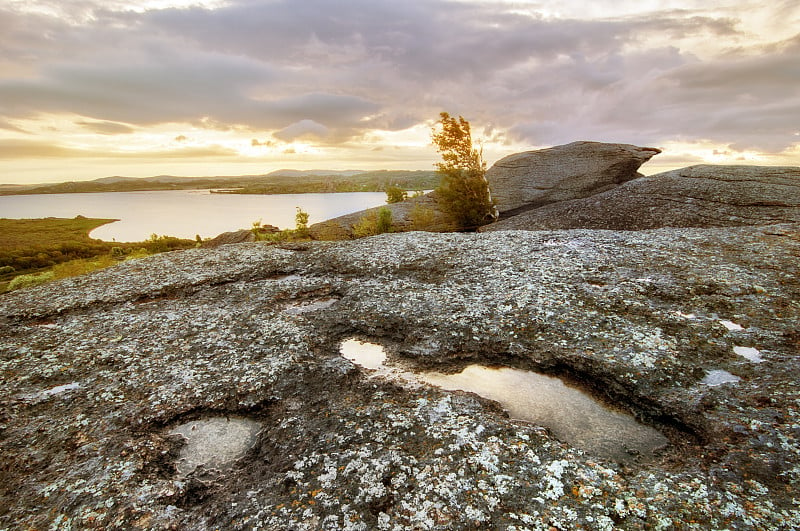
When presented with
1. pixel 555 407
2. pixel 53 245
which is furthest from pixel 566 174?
pixel 53 245

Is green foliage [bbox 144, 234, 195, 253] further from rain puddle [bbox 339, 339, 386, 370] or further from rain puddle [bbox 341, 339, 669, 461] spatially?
rain puddle [bbox 341, 339, 669, 461]

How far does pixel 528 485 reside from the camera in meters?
6.43

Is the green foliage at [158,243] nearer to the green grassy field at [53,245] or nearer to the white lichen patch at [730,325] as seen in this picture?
the green grassy field at [53,245]

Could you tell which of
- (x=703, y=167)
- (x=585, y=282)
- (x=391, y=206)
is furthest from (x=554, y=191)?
(x=585, y=282)

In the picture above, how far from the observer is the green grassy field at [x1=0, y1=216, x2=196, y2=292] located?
222 feet

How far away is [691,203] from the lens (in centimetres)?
2547

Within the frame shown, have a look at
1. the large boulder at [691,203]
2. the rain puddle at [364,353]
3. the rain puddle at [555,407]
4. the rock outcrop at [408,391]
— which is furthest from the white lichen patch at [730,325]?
the large boulder at [691,203]

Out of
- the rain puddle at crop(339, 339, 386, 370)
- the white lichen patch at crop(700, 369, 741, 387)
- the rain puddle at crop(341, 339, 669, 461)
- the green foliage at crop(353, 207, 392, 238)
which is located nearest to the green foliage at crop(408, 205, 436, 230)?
the green foliage at crop(353, 207, 392, 238)

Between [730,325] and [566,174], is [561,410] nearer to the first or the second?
[730,325]

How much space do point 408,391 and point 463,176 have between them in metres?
30.0

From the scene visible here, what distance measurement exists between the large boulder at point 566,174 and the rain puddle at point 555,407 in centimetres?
2936

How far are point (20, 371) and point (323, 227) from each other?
116ft

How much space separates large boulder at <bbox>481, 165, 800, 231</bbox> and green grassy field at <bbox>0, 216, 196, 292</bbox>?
5338cm

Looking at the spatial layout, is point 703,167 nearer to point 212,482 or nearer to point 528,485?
point 528,485
